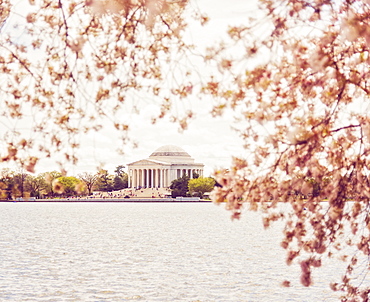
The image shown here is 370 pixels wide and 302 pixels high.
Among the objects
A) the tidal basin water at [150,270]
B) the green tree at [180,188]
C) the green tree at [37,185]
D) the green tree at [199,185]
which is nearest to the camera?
the tidal basin water at [150,270]

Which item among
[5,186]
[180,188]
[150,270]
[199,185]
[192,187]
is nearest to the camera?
[5,186]

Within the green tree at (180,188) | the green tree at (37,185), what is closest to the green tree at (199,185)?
the green tree at (180,188)

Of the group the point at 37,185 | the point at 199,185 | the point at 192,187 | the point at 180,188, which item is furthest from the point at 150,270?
the point at 37,185

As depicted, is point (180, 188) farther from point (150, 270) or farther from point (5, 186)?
point (5, 186)

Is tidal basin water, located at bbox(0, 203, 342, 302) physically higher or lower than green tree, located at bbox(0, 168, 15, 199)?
lower

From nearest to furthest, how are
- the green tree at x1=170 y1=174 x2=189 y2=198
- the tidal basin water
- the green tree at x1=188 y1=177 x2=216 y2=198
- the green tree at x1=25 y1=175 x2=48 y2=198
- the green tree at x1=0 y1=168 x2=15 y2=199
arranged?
1. the green tree at x1=0 y1=168 x2=15 y2=199
2. the tidal basin water
3. the green tree at x1=25 y1=175 x2=48 y2=198
4. the green tree at x1=188 y1=177 x2=216 y2=198
5. the green tree at x1=170 y1=174 x2=189 y2=198

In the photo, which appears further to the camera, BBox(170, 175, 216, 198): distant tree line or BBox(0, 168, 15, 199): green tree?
BBox(170, 175, 216, 198): distant tree line

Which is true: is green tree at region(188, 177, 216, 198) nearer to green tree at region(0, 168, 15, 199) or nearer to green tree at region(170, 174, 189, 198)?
green tree at region(170, 174, 189, 198)

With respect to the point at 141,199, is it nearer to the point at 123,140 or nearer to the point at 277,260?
the point at 277,260

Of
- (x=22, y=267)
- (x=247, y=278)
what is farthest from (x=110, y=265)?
(x=247, y=278)

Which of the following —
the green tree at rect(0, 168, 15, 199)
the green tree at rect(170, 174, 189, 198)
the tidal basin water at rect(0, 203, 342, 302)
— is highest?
the green tree at rect(170, 174, 189, 198)

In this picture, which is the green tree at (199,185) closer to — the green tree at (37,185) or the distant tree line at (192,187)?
the distant tree line at (192,187)

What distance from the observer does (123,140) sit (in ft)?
27.5

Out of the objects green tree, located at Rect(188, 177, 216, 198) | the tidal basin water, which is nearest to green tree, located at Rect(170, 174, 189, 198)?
green tree, located at Rect(188, 177, 216, 198)
